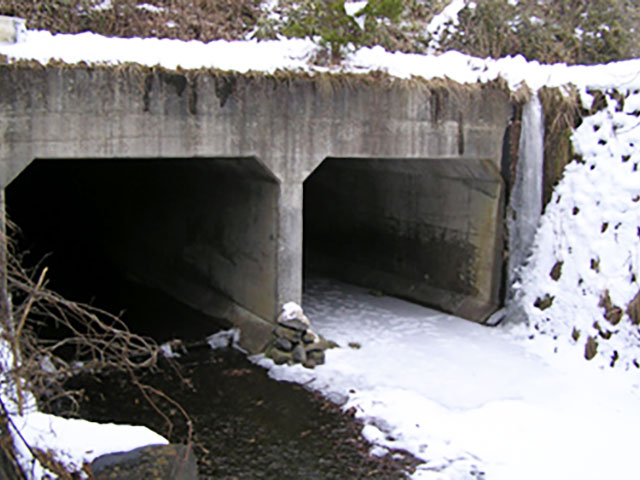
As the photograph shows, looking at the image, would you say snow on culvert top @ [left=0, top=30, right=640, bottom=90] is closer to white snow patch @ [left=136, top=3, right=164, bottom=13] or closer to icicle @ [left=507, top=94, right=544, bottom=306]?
icicle @ [left=507, top=94, right=544, bottom=306]

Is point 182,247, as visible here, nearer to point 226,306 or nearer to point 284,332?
point 226,306

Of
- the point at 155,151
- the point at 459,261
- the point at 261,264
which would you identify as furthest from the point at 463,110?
the point at 155,151

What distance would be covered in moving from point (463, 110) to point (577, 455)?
5.10 meters

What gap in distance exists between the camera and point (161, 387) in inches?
333

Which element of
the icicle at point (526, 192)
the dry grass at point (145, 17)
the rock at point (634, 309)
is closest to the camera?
the rock at point (634, 309)

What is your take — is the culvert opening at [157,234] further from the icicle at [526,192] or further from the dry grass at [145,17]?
the icicle at [526,192]

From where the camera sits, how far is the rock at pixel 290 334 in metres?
9.05

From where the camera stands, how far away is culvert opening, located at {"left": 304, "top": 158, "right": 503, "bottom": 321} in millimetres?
10875

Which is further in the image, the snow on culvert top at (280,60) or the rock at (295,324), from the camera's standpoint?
the rock at (295,324)

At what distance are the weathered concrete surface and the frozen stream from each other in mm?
1161

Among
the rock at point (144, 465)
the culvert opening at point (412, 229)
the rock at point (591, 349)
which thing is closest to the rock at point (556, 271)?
the culvert opening at point (412, 229)

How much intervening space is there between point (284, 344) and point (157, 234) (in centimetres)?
494

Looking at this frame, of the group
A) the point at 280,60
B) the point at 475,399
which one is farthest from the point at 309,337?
the point at 280,60

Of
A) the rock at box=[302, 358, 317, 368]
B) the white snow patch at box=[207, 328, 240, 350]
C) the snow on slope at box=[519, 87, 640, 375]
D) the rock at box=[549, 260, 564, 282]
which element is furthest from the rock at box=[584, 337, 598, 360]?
the white snow patch at box=[207, 328, 240, 350]
